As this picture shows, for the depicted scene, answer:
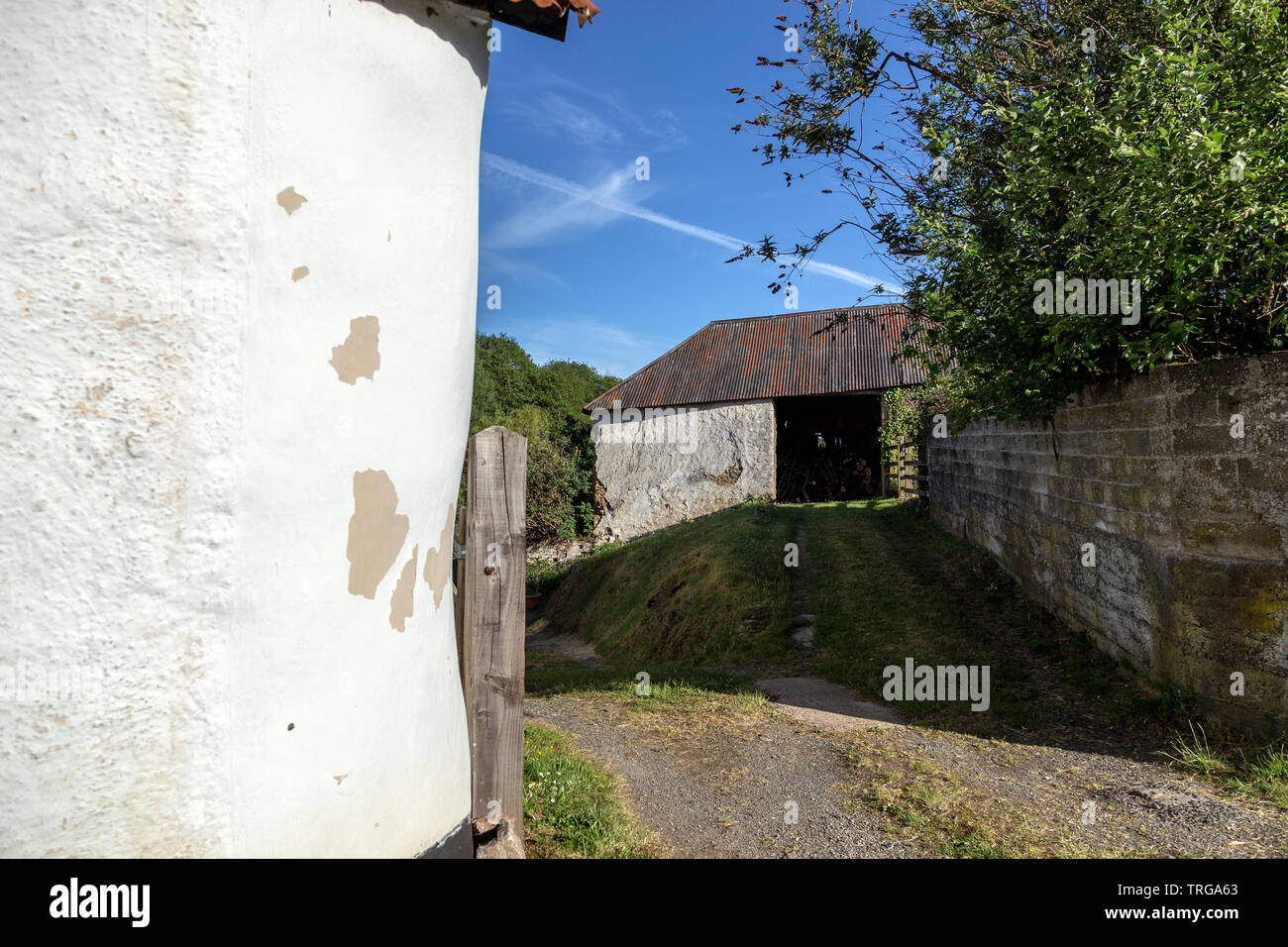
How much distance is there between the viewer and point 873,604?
31.2ft

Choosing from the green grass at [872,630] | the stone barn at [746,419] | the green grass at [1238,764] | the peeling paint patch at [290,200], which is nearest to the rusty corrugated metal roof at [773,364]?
the stone barn at [746,419]

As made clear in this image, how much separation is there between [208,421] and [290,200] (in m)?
0.72

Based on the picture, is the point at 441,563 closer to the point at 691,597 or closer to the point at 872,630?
the point at 872,630

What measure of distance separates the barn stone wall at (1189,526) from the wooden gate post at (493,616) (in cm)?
443

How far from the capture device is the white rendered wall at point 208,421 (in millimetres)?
2018

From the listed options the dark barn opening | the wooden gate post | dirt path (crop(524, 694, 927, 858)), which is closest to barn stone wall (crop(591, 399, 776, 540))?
the dark barn opening

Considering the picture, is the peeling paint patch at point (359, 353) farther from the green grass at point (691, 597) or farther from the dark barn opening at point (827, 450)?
the dark barn opening at point (827, 450)

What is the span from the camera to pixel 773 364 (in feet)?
73.8

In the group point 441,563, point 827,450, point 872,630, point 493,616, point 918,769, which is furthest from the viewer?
point 827,450

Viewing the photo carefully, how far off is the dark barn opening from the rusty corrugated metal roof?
71.9 inches

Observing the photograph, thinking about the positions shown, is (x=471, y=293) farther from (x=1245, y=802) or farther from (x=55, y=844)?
(x=1245, y=802)

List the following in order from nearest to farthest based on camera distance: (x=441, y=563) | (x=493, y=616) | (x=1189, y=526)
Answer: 1. (x=441, y=563)
2. (x=493, y=616)
3. (x=1189, y=526)

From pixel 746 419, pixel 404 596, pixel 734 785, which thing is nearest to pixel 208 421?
pixel 404 596

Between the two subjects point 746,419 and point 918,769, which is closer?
point 918,769
